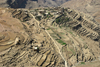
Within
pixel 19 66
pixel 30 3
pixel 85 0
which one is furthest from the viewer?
pixel 85 0

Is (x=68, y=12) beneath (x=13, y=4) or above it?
beneath

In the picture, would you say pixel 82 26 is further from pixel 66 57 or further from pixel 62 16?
pixel 66 57

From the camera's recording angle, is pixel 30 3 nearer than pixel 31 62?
No

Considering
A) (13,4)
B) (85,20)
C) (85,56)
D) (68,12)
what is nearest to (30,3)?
(13,4)

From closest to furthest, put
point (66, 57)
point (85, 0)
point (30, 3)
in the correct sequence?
point (66, 57) → point (30, 3) → point (85, 0)

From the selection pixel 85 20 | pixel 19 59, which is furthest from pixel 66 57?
pixel 85 20

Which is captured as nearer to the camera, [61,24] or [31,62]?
[31,62]

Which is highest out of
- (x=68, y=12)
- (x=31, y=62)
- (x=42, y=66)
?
(x=68, y=12)

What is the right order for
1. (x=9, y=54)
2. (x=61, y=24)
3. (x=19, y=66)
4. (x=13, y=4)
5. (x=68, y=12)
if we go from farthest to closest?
1. (x=13, y=4)
2. (x=68, y=12)
3. (x=61, y=24)
4. (x=9, y=54)
5. (x=19, y=66)

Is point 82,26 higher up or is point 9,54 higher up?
point 9,54

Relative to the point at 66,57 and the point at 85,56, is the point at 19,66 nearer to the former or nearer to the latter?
the point at 66,57
